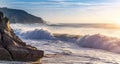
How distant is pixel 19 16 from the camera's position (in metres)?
86.9

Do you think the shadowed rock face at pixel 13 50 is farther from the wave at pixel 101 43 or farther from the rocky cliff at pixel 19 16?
the rocky cliff at pixel 19 16

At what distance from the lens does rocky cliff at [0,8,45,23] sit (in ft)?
251

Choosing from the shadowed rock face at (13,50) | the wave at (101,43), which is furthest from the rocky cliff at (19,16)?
the shadowed rock face at (13,50)

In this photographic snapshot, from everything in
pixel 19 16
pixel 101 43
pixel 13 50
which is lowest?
pixel 19 16

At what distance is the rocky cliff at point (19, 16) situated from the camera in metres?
Result: 76.4

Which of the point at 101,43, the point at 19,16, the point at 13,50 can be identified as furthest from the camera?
the point at 19,16

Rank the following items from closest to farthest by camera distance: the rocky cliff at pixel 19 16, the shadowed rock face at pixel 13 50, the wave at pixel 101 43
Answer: the shadowed rock face at pixel 13 50, the wave at pixel 101 43, the rocky cliff at pixel 19 16

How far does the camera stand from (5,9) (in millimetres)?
74688

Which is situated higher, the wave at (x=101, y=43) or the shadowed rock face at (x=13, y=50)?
the shadowed rock face at (x=13, y=50)

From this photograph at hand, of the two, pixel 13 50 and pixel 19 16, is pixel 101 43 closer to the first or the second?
pixel 13 50

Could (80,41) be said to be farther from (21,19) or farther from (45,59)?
(21,19)

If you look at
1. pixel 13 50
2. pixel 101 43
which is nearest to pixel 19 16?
pixel 101 43

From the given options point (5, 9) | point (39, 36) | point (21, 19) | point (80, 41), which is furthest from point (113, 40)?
point (21, 19)

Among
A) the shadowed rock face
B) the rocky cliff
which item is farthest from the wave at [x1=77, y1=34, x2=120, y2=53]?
the rocky cliff
